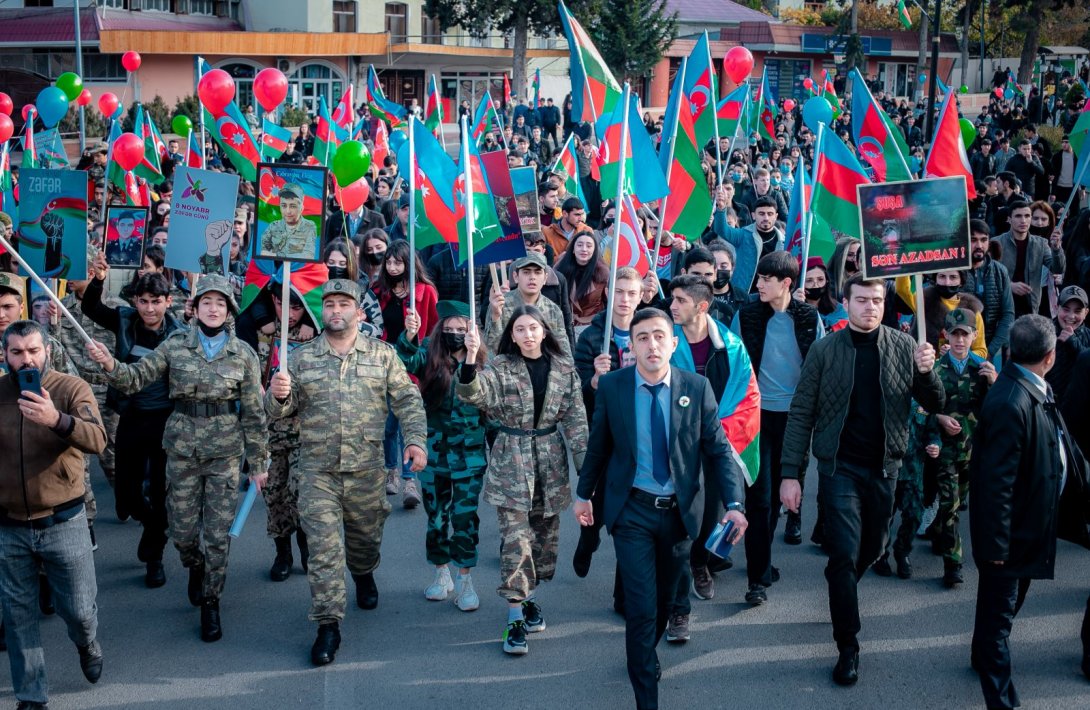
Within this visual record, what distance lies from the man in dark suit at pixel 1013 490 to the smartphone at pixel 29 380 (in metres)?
4.23

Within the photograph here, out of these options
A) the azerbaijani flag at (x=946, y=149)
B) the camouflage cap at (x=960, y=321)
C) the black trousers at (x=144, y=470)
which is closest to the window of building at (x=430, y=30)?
the azerbaijani flag at (x=946, y=149)

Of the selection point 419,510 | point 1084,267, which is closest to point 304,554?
point 419,510

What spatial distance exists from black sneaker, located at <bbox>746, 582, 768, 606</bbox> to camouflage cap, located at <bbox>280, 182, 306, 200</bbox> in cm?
329

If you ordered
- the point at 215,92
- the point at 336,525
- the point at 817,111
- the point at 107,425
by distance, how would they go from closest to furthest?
the point at 336,525 → the point at 107,425 → the point at 215,92 → the point at 817,111

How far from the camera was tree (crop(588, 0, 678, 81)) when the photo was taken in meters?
51.2

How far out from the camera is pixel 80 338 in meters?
8.02

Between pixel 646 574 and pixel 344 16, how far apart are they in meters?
48.2

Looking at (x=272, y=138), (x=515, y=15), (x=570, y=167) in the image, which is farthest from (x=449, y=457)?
(x=515, y=15)

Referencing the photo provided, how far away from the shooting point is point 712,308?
312 inches

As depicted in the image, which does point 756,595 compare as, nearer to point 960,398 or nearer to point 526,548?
point 526,548

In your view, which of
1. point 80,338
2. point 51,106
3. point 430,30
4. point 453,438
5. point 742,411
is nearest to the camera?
point 742,411

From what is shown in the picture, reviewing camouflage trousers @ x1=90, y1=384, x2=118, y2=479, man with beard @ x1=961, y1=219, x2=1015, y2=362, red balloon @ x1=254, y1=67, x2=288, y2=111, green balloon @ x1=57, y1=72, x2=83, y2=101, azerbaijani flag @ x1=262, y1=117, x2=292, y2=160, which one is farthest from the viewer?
green balloon @ x1=57, y1=72, x2=83, y2=101

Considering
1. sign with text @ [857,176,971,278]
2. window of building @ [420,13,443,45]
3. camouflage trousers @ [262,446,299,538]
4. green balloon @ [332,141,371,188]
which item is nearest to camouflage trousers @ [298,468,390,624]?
camouflage trousers @ [262,446,299,538]

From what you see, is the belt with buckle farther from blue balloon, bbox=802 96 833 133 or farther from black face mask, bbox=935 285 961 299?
blue balloon, bbox=802 96 833 133
